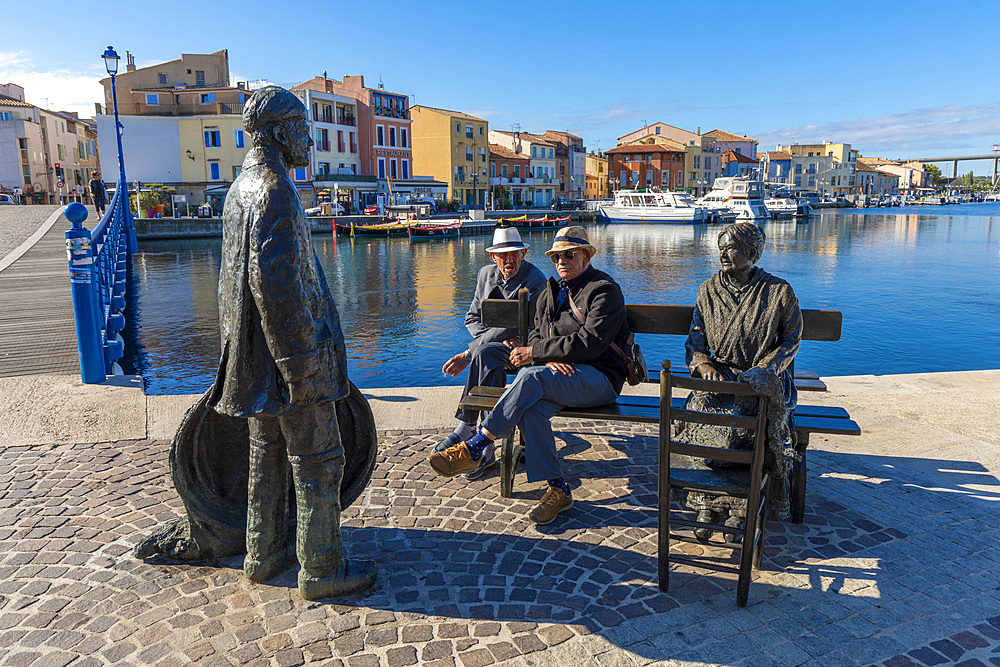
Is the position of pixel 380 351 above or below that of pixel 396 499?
below

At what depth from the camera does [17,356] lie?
24.3 feet

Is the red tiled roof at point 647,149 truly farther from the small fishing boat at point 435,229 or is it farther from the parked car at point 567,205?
the small fishing boat at point 435,229

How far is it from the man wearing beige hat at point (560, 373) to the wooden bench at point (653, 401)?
0.13 meters

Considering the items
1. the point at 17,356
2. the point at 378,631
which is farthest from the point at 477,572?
the point at 17,356

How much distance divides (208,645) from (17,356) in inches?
248

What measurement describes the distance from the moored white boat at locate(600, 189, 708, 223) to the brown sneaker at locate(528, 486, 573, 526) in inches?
2403

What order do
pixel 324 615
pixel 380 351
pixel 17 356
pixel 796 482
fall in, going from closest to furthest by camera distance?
pixel 324 615 → pixel 796 482 → pixel 17 356 → pixel 380 351

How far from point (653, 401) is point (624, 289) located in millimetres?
18492

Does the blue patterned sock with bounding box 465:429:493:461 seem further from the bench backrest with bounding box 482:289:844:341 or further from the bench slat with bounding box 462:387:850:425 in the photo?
the bench backrest with bounding box 482:289:844:341

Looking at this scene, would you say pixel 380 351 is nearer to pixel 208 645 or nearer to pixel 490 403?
pixel 490 403

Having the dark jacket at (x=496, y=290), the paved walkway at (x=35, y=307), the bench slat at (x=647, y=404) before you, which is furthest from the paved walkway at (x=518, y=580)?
the paved walkway at (x=35, y=307)

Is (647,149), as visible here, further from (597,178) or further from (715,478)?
(715,478)

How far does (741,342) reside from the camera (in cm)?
372

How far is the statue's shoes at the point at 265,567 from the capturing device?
315cm
